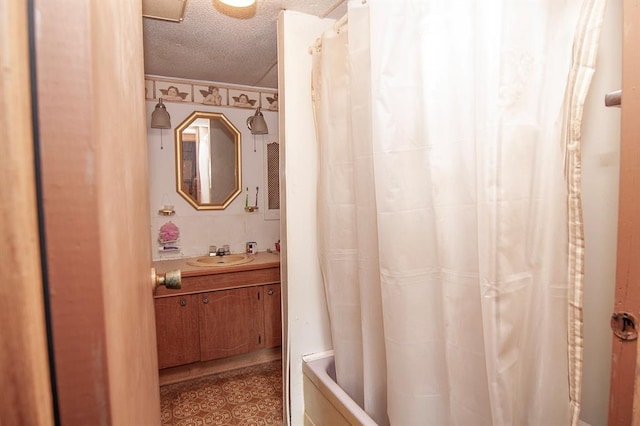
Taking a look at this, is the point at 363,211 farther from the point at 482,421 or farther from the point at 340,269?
the point at 482,421

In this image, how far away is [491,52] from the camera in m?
0.82

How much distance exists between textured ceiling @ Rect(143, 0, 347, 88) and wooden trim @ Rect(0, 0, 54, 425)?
149cm

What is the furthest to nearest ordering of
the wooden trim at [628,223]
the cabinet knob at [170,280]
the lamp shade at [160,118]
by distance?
the lamp shade at [160,118]
the cabinet knob at [170,280]
the wooden trim at [628,223]

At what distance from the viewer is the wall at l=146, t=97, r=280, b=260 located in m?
2.55

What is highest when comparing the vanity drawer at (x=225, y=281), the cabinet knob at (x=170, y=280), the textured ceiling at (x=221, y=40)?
the textured ceiling at (x=221, y=40)

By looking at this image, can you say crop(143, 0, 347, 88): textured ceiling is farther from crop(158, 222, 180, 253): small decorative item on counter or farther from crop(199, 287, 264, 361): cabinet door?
crop(199, 287, 264, 361): cabinet door

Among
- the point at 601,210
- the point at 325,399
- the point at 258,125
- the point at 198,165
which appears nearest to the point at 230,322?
the point at 325,399

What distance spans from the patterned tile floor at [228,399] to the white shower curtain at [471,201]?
106 cm

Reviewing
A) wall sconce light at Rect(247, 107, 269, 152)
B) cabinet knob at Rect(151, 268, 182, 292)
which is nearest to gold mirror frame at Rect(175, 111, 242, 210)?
wall sconce light at Rect(247, 107, 269, 152)

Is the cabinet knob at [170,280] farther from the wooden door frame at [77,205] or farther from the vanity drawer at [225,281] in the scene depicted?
the vanity drawer at [225,281]

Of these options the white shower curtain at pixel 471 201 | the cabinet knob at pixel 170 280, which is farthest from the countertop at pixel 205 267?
the cabinet knob at pixel 170 280

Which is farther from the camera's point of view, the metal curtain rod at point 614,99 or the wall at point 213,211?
the wall at point 213,211

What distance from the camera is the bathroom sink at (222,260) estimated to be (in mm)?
2438

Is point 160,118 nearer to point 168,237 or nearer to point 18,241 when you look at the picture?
point 168,237
